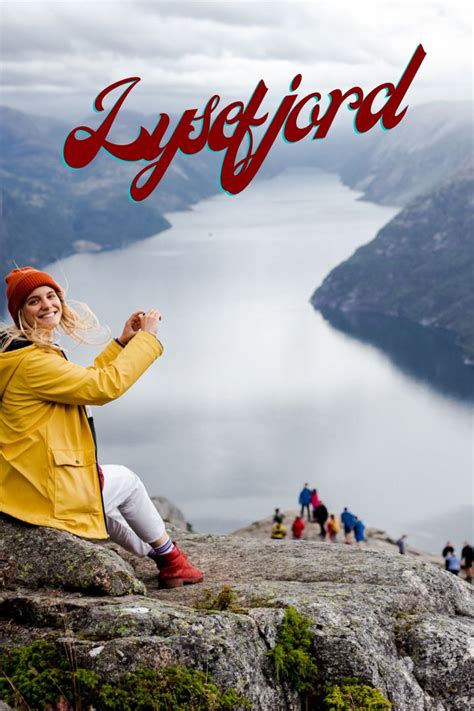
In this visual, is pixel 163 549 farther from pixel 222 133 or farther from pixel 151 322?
pixel 222 133

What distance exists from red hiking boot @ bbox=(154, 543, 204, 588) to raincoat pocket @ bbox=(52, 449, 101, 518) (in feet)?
3.85

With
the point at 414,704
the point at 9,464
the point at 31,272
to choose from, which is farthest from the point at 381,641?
the point at 31,272

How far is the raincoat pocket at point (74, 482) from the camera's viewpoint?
5438mm

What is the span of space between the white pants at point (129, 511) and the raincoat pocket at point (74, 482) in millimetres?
228

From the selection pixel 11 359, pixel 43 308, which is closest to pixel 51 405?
pixel 11 359

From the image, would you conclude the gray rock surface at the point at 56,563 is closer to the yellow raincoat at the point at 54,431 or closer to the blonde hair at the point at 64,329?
the yellow raincoat at the point at 54,431

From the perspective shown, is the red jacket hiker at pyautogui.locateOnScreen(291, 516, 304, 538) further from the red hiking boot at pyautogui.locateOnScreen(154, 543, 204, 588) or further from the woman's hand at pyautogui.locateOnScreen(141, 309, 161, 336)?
the woman's hand at pyautogui.locateOnScreen(141, 309, 161, 336)

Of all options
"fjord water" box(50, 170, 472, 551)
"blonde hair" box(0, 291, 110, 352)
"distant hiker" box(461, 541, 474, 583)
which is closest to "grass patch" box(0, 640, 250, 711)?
"blonde hair" box(0, 291, 110, 352)

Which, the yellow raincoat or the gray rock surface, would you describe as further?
the gray rock surface

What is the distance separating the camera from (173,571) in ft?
21.5

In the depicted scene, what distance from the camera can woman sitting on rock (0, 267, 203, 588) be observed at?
17.7 ft

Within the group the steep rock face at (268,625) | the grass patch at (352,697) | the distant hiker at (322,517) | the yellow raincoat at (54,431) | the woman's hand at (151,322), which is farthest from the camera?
the distant hiker at (322,517)

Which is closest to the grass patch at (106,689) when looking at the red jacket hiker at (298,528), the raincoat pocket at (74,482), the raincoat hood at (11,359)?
the raincoat pocket at (74,482)

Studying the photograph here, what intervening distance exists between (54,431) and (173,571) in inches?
71.2
